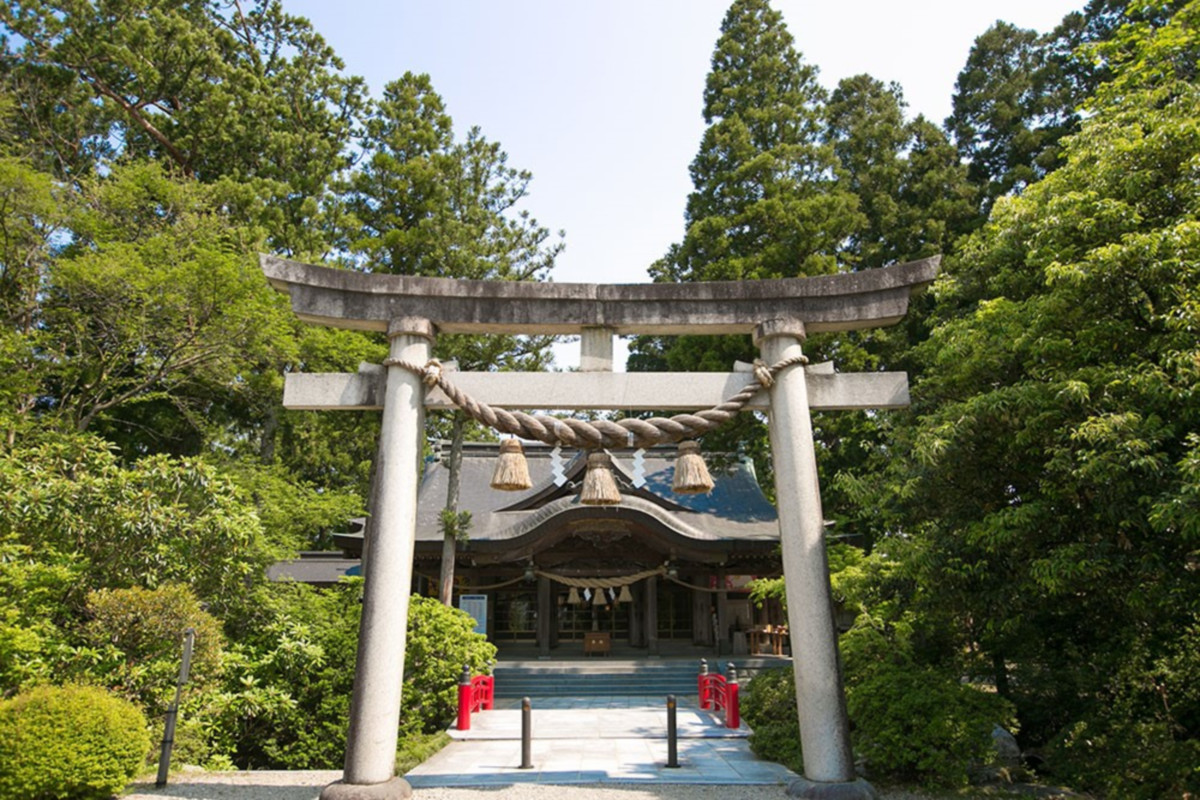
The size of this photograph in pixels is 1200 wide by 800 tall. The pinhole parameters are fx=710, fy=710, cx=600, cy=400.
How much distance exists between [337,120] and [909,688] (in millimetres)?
23240

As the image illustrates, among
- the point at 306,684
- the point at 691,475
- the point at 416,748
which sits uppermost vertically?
the point at 691,475

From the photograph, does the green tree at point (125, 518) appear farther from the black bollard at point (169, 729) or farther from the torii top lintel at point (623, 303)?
the torii top lintel at point (623, 303)

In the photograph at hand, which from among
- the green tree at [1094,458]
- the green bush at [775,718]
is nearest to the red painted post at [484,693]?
the green bush at [775,718]

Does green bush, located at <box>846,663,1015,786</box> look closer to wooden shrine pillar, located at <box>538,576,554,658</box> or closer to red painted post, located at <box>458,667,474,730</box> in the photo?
red painted post, located at <box>458,667,474,730</box>

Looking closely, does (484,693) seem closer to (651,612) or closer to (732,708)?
(732,708)

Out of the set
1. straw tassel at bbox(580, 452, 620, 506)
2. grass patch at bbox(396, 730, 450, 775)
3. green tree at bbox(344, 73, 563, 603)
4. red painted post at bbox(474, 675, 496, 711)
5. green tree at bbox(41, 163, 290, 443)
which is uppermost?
green tree at bbox(344, 73, 563, 603)

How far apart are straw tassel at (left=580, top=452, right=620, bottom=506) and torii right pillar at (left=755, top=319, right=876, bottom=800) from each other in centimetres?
145

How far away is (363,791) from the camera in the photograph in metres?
5.48

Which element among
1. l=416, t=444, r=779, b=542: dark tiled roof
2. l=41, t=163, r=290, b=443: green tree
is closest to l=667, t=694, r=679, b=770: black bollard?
l=416, t=444, r=779, b=542: dark tiled roof

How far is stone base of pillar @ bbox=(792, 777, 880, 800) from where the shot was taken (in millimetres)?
5539

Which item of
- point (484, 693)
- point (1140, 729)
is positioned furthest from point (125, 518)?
point (1140, 729)

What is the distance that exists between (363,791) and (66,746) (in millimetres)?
2829

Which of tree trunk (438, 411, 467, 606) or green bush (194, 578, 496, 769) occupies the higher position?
tree trunk (438, 411, 467, 606)

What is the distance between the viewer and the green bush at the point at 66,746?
594cm
